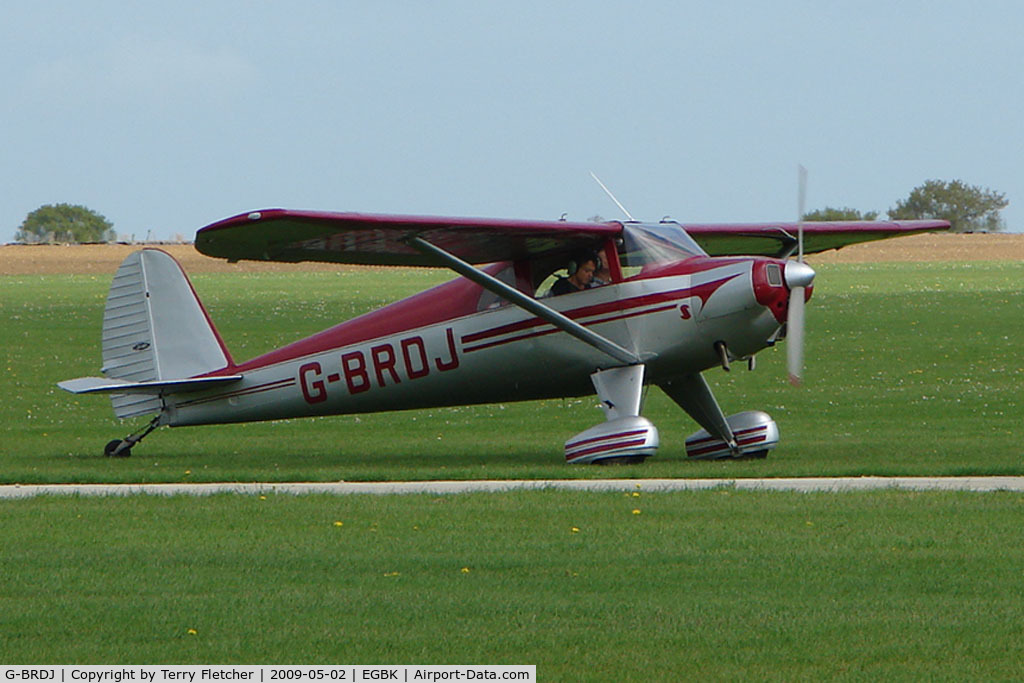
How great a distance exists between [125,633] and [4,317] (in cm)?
4406

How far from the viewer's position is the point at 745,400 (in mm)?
27328

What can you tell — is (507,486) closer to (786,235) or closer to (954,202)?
(786,235)

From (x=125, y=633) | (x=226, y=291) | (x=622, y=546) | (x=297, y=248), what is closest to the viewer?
(x=125, y=633)

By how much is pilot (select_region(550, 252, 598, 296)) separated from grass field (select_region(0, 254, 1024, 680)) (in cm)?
194

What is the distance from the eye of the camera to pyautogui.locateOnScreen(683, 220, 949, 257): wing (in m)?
19.6

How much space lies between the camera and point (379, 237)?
1673cm

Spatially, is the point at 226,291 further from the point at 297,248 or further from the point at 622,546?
the point at 622,546

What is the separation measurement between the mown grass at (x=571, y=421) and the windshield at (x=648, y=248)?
224 cm

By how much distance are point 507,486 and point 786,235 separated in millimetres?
6571

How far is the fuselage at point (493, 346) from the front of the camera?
1653cm

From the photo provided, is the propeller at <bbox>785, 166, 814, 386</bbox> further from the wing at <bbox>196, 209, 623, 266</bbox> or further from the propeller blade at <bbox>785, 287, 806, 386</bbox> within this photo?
the wing at <bbox>196, 209, 623, 266</bbox>

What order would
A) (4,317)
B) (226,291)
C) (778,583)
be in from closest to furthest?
1. (778,583)
2. (4,317)
3. (226,291)

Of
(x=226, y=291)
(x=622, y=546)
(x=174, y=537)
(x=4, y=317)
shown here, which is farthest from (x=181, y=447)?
(x=226, y=291)

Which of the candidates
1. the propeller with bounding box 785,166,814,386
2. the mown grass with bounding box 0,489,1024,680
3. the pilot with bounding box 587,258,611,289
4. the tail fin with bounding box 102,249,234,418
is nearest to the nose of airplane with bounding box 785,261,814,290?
the propeller with bounding box 785,166,814,386
